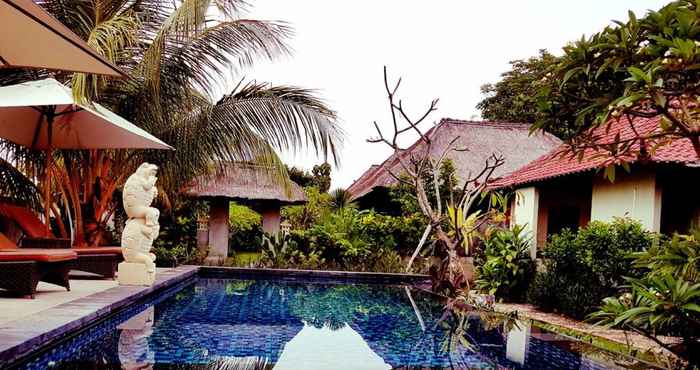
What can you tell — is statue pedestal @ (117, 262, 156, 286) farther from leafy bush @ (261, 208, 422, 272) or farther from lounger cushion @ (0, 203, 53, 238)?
leafy bush @ (261, 208, 422, 272)

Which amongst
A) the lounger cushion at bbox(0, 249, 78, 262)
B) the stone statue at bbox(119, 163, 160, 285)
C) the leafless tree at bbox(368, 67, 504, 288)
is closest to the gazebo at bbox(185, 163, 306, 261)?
the leafless tree at bbox(368, 67, 504, 288)

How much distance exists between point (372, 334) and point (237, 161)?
16.7 feet

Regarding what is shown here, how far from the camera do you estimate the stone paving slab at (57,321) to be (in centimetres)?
377

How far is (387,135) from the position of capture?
11.0 m

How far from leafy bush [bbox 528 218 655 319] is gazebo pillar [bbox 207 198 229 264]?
30.5ft

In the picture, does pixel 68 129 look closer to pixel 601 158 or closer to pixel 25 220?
pixel 25 220

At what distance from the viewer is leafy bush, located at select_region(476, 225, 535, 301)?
1117 centimetres

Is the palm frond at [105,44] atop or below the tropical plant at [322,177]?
atop

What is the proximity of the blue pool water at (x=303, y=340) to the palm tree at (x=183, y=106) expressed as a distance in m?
2.35

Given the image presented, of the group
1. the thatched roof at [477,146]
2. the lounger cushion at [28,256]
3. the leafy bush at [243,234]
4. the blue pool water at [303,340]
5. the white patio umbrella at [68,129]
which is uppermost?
the thatched roof at [477,146]

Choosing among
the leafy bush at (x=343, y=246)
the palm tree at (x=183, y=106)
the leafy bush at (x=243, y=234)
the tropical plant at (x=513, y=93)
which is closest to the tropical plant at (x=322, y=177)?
the tropical plant at (x=513, y=93)

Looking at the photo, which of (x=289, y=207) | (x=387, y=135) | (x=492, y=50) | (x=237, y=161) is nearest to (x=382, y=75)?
(x=387, y=135)

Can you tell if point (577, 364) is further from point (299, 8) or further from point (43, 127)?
point (299, 8)

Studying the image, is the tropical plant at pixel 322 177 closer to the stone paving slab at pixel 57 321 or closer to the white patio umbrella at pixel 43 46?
the stone paving slab at pixel 57 321
